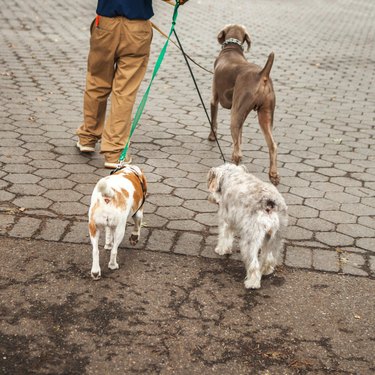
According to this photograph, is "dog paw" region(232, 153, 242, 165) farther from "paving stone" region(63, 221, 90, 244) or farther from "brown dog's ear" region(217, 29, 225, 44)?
"paving stone" region(63, 221, 90, 244)

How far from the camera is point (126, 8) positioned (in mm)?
5785

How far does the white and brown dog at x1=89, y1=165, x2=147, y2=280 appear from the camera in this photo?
3895 mm

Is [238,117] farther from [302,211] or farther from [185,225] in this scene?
[185,225]

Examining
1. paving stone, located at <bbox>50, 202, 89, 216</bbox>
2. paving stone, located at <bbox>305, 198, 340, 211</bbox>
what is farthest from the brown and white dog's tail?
paving stone, located at <bbox>305, 198, 340, 211</bbox>

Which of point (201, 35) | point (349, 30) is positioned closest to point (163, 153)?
point (201, 35)

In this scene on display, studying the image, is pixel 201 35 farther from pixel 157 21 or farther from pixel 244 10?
pixel 244 10

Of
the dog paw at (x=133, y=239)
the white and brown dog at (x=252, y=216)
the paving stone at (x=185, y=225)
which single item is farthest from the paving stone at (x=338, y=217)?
the dog paw at (x=133, y=239)

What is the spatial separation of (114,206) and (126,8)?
266 centimetres

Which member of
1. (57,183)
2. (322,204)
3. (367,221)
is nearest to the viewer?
(367,221)

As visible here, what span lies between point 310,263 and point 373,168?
2.60 meters

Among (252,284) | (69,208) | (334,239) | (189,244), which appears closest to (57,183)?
(69,208)

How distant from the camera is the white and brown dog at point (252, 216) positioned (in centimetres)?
404

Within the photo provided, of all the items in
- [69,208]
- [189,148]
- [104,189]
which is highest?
[104,189]

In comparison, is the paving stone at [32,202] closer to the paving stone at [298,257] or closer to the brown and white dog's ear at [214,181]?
the brown and white dog's ear at [214,181]
